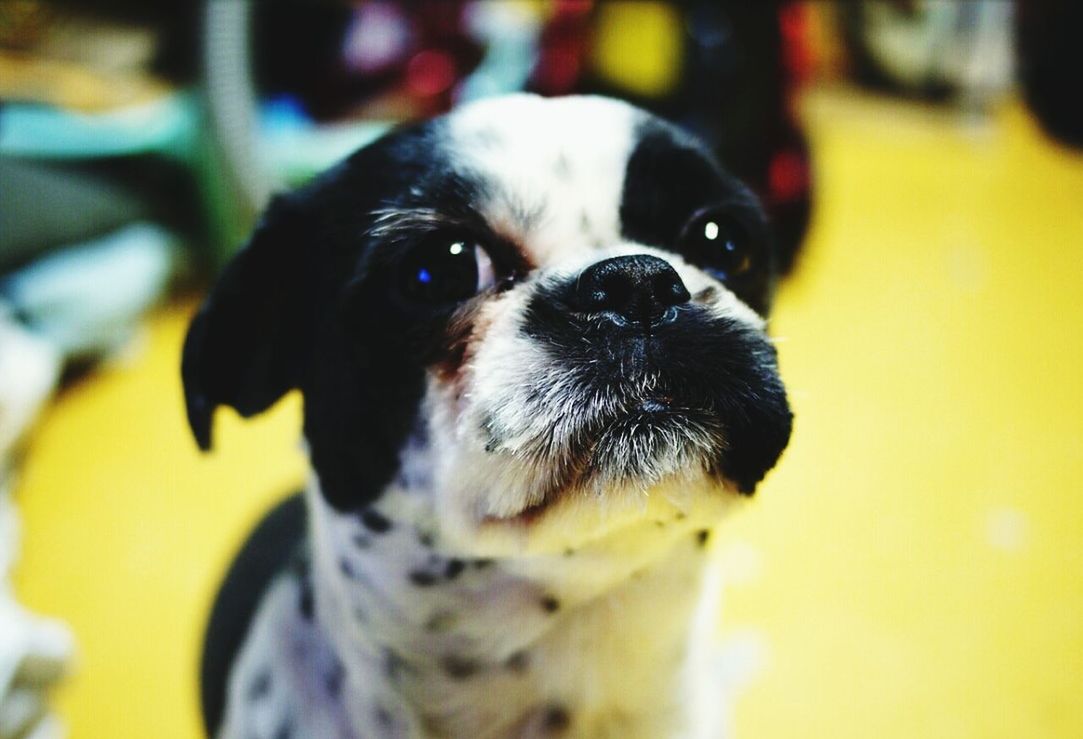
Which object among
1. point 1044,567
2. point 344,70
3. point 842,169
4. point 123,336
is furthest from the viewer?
point 842,169

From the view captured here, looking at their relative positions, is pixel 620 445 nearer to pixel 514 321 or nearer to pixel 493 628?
pixel 514 321

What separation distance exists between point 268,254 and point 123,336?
1529 mm

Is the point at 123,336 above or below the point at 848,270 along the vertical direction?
above

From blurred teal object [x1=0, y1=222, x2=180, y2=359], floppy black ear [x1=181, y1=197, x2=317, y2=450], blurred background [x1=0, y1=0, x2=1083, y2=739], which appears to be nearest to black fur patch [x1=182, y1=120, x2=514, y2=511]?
floppy black ear [x1=181, y1=197, x2=317, y2=450]

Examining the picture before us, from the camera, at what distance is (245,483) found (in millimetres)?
A: 1792

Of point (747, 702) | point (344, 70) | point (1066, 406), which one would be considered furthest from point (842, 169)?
point (747, 702)

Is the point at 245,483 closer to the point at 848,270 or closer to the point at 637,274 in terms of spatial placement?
the point at 637,274

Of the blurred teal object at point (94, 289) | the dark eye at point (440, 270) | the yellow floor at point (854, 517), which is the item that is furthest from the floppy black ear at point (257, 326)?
the blurred teal object at point (94, 289)

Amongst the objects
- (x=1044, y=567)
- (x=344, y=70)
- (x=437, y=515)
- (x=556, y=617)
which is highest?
(x=437, y=515)

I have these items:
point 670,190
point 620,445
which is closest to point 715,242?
point 670,190

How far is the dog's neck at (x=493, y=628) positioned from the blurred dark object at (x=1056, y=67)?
11.6ft

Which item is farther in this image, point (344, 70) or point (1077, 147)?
point (1077, 147)

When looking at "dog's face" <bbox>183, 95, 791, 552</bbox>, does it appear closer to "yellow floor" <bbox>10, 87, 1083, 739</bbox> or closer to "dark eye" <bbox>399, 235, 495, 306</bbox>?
"dark eye" <bbox>399, 235, 495, 306</bbox>

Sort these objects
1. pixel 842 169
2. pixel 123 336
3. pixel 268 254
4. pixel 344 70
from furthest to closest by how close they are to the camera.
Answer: pixel 842 169 < pixel 344 70 < pixel 123 336 < pixel 268 254
